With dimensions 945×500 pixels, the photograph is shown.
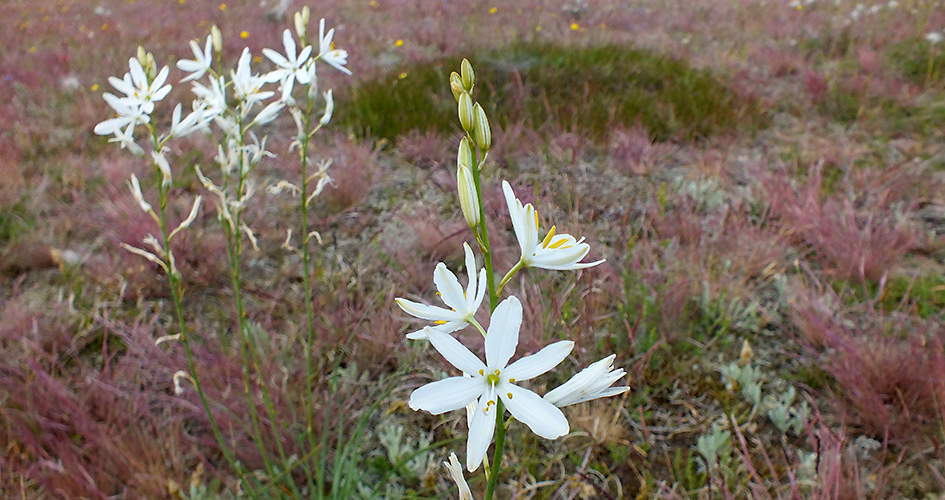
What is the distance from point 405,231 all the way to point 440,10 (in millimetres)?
8105

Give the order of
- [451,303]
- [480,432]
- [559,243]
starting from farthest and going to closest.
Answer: [559,243]
[451,303]
[480,432]

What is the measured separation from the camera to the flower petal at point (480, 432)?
0.71 metres

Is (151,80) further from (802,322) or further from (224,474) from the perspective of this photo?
(802,322)

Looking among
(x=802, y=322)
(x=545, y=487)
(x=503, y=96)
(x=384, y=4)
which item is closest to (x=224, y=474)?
(x=545, y=487)

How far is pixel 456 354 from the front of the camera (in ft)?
2.46

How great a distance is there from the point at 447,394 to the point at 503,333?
114 millimetres

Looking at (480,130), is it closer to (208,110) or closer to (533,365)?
(533,365)

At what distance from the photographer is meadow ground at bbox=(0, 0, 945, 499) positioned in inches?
71.8

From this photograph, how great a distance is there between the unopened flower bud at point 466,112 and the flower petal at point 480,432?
1.38ft

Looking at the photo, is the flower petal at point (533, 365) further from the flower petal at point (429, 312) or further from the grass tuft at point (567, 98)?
the grass tuft at point (567, 98)

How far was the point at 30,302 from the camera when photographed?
2754 millimetres

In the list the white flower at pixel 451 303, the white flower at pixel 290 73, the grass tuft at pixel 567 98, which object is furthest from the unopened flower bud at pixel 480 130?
the grass tuft at pixel 567 98

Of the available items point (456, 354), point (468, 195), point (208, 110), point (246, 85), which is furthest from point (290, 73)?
point (456, 354)

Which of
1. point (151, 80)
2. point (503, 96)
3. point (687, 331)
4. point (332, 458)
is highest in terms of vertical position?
point (151, 80)
